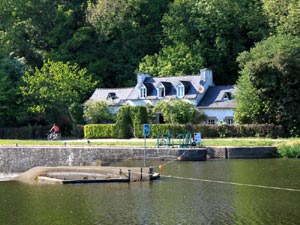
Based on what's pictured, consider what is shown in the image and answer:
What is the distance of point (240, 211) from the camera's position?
84.0 ft

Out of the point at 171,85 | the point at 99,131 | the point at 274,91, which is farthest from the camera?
the point at 171,85

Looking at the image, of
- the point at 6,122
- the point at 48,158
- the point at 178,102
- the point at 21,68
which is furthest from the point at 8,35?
the point at 48,158

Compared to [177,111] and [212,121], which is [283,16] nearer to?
[212,121]

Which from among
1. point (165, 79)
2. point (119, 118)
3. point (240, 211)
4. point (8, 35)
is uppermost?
point (8, 35)

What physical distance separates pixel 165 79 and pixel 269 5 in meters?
17.0

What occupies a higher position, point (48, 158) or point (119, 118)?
point (119, 118)

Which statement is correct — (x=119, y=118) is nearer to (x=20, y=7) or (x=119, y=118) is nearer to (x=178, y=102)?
(x=178, y=102)

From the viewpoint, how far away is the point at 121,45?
85562mm

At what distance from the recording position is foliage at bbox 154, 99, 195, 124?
2485 inches

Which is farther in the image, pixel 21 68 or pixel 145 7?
pixel 145 7

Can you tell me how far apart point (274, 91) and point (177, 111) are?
1019cm

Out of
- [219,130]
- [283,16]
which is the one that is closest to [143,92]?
[219,130]

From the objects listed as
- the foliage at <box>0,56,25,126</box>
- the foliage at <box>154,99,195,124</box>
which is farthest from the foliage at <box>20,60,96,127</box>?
the foliage at <box>154,99,195,124</box>

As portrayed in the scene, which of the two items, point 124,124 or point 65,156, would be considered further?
point 124,124
